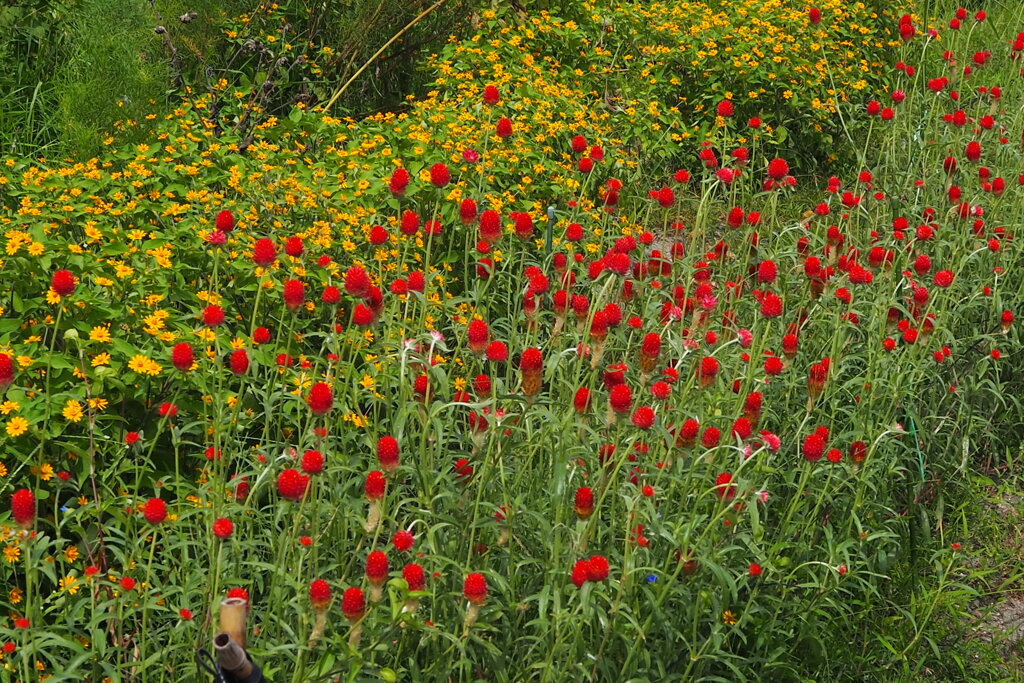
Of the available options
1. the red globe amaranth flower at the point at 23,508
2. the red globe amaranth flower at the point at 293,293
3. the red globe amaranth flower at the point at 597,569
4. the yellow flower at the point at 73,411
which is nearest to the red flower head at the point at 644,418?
the red globe amaranth flower at the point at 597,569

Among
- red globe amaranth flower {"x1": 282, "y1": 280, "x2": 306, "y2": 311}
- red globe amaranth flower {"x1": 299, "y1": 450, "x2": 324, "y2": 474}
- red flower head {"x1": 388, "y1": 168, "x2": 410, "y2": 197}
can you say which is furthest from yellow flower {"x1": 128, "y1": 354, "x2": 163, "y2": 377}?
red globe amaranth flower {"x1": 299, "y1": 450, "x2": 324, "y2": 474}

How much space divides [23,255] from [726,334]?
1.99 m

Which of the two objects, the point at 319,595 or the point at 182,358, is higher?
the point at 182,358

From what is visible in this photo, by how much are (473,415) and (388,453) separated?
530mm

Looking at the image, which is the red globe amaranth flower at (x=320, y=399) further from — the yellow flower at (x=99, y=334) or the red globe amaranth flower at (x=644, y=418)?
the yellow flower at (x=99, y=334)

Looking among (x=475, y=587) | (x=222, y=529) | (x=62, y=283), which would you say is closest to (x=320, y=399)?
(x=222, y=529)

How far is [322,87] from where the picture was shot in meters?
6.13

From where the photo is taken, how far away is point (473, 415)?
261cm

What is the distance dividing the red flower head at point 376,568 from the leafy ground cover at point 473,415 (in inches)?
0.6

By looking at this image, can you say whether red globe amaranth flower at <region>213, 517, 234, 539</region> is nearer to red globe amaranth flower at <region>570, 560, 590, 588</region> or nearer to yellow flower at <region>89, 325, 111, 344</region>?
red globe amaranth flower at <region>570, 560, 590, 588</region>

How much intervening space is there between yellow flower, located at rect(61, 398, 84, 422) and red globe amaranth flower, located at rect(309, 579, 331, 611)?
3.02ft

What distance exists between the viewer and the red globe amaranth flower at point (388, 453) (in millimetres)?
2098

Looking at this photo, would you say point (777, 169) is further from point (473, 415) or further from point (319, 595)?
point (319, 595)

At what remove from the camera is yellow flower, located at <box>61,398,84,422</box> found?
101 inches
